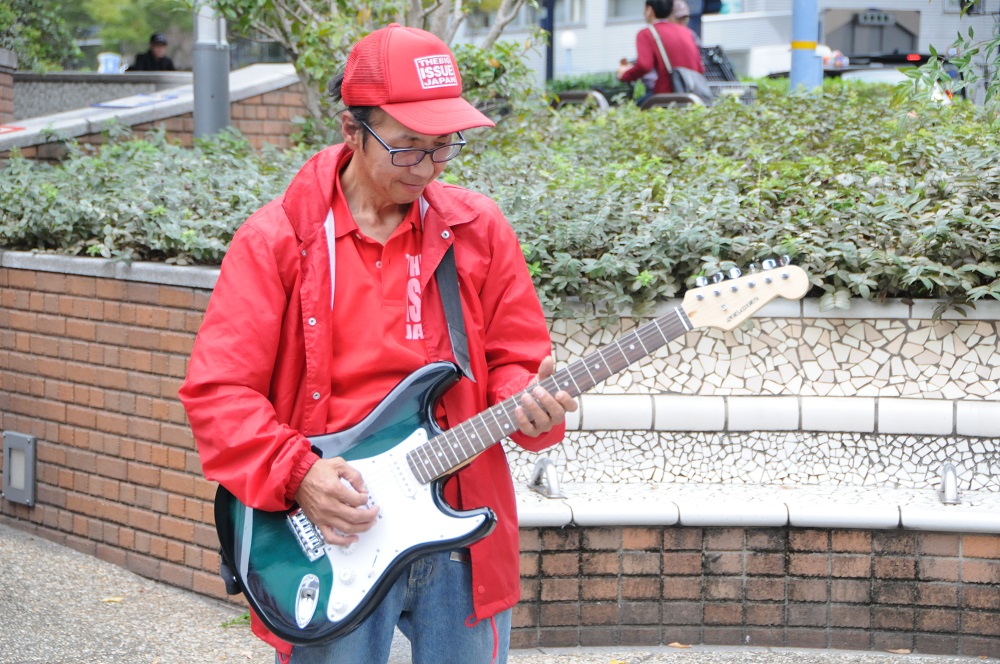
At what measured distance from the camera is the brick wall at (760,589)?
13.9ft

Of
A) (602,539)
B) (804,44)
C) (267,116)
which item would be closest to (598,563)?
(602,539)

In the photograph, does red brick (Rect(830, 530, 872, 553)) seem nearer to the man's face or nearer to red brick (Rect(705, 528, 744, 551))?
red brick (Rect(705, 528, 744, 551))

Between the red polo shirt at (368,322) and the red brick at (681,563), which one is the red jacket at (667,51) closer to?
the red brick at (681,563)

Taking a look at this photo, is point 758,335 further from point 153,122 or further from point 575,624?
point 153,122

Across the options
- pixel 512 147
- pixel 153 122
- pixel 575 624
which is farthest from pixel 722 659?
pixel 153 122

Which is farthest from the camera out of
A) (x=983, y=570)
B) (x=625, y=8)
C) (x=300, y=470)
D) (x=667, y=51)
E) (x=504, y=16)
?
(x=625, y=8)

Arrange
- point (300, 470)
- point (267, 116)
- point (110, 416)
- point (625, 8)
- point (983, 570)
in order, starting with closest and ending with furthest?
point (300, 470) → point (983, 570) → point (110, 416) → point (267, 116) → point (625, 8)

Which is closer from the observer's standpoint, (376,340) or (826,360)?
(376,340)

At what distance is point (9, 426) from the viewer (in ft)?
18.5

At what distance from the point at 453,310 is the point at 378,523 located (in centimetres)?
47

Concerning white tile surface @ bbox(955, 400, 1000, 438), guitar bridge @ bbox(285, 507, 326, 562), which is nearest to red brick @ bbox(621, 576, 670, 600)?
white tile surface @ bbox(955, 400, 1000, 438)

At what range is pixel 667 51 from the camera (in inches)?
394

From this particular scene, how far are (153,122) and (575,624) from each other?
5921 millimetres

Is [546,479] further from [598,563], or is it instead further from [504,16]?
[504,16]
